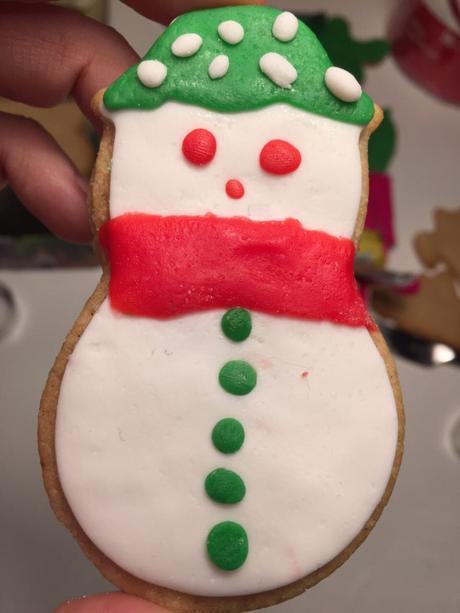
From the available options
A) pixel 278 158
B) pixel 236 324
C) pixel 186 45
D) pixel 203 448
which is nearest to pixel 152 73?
pixel 186 45

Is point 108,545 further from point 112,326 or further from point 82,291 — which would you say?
point 82,291

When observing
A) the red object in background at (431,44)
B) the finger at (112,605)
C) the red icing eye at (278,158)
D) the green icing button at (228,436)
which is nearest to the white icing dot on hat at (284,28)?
the red icing eye at (278,158)

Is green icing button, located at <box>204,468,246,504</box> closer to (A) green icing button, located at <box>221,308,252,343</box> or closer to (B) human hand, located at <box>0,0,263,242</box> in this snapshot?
(A) green icing button, located at <box>221,308,252,343</box>

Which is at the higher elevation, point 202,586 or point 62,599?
point 202,586

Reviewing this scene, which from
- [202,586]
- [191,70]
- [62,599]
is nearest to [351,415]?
[202,586]

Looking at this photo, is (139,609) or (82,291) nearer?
(139,609)

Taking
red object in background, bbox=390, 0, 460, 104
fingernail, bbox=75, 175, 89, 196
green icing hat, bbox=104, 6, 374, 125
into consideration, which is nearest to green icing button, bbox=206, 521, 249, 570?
green icing hat, bbox=104, 6, 374, 125

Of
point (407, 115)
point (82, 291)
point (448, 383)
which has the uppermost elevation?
point (407, 115)

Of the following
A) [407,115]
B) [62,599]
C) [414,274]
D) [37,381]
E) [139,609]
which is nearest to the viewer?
[139,609]
